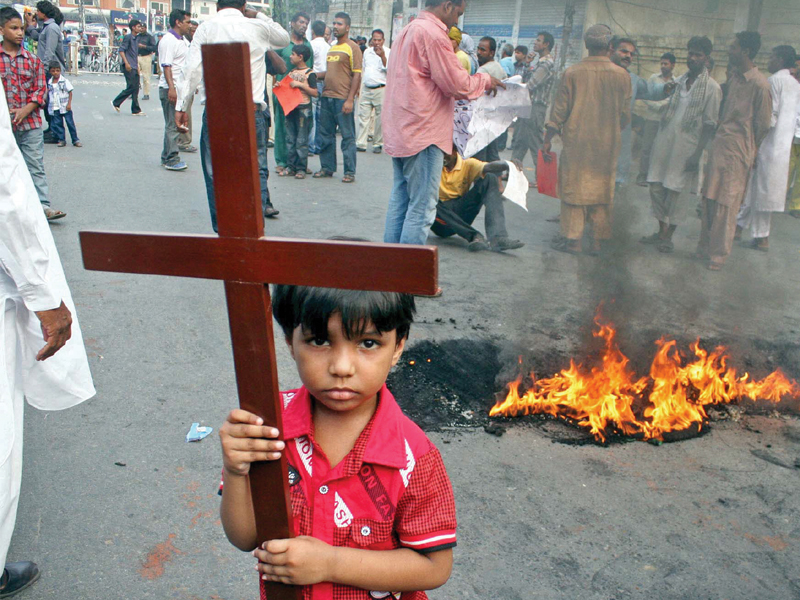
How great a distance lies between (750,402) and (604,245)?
77.5 inches

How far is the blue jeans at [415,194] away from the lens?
17.3 ft

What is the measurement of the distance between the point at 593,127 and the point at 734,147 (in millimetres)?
977

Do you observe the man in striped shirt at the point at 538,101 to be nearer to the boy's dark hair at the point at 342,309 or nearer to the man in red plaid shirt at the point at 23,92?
the man in red plaid shirt at the point at 23,92

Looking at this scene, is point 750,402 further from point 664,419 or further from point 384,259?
point 384,259

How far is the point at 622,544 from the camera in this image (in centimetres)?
272

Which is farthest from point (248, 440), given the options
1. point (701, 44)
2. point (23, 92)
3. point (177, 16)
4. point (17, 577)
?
point (177, 16)

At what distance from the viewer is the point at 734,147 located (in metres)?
4.80

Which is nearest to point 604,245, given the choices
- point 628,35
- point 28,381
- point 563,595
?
point 628,35

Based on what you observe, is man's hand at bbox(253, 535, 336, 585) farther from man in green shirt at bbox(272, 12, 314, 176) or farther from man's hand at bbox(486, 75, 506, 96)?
man in green shirt at bbox(272, 12, 314, 176)

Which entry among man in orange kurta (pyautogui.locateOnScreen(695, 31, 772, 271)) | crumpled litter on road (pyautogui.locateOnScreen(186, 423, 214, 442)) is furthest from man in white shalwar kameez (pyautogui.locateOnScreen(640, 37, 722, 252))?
crumpled litter on road (pyautogui.locateOnScreen(186, 423, 214, 442))

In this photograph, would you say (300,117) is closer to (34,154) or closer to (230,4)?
(230,4)

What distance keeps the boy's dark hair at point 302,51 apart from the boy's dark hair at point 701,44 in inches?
259

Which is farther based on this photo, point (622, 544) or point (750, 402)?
point (750, 402)

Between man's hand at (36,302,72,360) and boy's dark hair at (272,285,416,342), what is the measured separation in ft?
3.41
